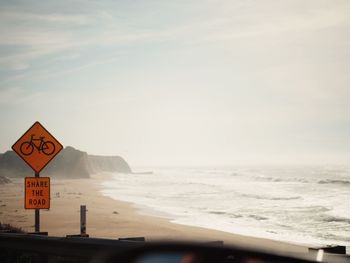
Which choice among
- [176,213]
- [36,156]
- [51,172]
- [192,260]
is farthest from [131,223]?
[51,172]

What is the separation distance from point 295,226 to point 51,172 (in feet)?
431

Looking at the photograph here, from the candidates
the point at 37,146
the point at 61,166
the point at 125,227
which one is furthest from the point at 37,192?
the point at 61,166

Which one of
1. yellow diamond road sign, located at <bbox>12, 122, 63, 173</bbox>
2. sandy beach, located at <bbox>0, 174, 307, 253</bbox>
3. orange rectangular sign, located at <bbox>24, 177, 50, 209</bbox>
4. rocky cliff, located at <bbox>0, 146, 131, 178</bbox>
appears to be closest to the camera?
orange rectangular sign, located at <bbox>24, 177, 50, 209</bbox>

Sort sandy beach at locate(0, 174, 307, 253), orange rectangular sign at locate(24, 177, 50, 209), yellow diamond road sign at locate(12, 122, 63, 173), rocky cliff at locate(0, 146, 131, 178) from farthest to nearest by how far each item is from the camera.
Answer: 1. rocky cliff at locate(0, 146, 131, 178)
2. sandy beach at locate(0, 174, 307, 253)
3. yellow diamond road sign at locate(12, 122, 63, 173)
4. orange rectangular sign at locate(24, 177, 50, 209)

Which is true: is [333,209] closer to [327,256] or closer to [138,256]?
[327,256]

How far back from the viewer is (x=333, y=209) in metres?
31.9

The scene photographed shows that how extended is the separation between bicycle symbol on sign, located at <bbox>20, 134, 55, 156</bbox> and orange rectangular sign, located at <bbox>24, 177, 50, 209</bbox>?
951 mm

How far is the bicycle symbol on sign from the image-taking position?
11102mm

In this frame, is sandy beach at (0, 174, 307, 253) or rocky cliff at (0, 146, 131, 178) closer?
sandy beach at (0, 174, 307, 253)

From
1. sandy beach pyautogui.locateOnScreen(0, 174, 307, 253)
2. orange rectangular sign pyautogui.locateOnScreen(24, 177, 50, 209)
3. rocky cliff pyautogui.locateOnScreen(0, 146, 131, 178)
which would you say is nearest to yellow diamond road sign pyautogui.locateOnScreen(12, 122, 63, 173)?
orange rectangular sign pyautogui.locateOnScreen(24, 177, 50, 209)

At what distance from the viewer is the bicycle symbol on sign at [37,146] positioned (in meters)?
11.1

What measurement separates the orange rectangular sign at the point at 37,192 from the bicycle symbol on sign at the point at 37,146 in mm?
951

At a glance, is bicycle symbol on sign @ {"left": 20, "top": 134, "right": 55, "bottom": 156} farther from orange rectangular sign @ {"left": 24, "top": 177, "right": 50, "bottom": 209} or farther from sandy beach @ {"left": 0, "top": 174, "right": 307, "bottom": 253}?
sandy beach @ {"left": 0, "top": 174, "right": 307, "bottom": 253}

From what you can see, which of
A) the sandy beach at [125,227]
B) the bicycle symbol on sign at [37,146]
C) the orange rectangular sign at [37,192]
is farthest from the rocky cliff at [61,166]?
the orange rectangular sign at [37,192]
